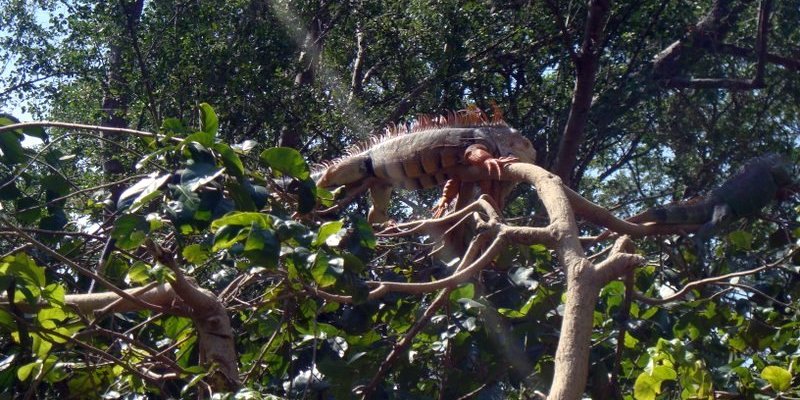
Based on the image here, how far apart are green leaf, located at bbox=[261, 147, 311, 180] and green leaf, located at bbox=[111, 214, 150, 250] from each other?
1.41 feet

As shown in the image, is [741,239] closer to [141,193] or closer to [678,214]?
[678,214]

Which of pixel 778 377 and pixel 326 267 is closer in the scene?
pixel 326 267

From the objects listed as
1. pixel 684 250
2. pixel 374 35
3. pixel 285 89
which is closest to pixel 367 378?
pixel 684 250

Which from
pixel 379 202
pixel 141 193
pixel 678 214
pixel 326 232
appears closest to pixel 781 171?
pixel 678 214

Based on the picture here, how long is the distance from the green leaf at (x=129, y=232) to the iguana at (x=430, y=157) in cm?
216

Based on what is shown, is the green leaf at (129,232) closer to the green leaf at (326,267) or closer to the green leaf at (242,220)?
the green leaf at (242,220)

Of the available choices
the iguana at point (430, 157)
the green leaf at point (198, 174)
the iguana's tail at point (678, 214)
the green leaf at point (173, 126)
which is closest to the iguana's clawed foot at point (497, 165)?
the iguana at point (430, 157)

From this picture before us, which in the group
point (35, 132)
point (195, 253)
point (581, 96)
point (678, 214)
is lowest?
point (195, 253)

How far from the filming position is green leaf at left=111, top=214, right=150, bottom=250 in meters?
2.70

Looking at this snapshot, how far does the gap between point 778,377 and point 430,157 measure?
227cm

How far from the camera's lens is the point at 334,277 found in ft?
8.84

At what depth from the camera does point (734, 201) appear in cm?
391

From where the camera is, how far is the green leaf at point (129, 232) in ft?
8.84

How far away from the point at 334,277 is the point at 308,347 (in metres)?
1.14
